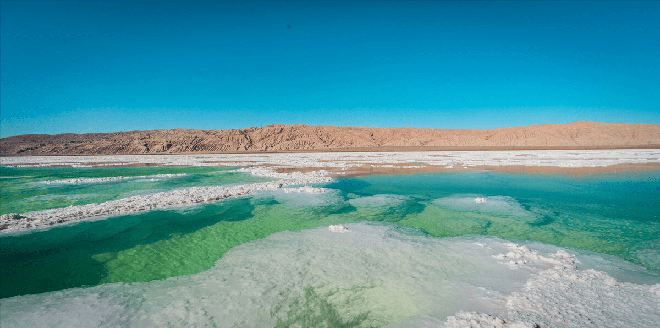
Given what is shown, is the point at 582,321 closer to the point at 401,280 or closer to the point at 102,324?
the point at 401,280

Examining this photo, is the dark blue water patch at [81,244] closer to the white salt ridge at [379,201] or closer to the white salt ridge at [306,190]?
the white salt ridge at [306,190]

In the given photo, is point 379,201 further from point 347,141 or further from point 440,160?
point 347,141

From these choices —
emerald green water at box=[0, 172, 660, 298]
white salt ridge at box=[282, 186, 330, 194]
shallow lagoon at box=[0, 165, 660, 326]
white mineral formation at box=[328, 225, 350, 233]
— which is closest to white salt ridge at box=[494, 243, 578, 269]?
shallow lagoon at box=[0, 165, 660, 326]

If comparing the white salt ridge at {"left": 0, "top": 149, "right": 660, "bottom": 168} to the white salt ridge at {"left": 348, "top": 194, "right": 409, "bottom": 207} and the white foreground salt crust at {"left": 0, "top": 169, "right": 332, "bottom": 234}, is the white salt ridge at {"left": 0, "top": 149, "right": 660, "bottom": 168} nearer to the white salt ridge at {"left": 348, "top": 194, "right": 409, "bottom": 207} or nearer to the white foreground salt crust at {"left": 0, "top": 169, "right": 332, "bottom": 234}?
the white salt ridge at {"left": 348, "top": 194, "right": 409, "bottom": 207}

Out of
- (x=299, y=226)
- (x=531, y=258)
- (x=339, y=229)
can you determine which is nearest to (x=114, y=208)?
(x=299, y=226)

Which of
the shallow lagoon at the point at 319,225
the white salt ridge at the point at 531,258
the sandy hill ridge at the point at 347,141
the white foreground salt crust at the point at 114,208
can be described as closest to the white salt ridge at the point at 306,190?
the white foreground salt crust at the point at 114,208
